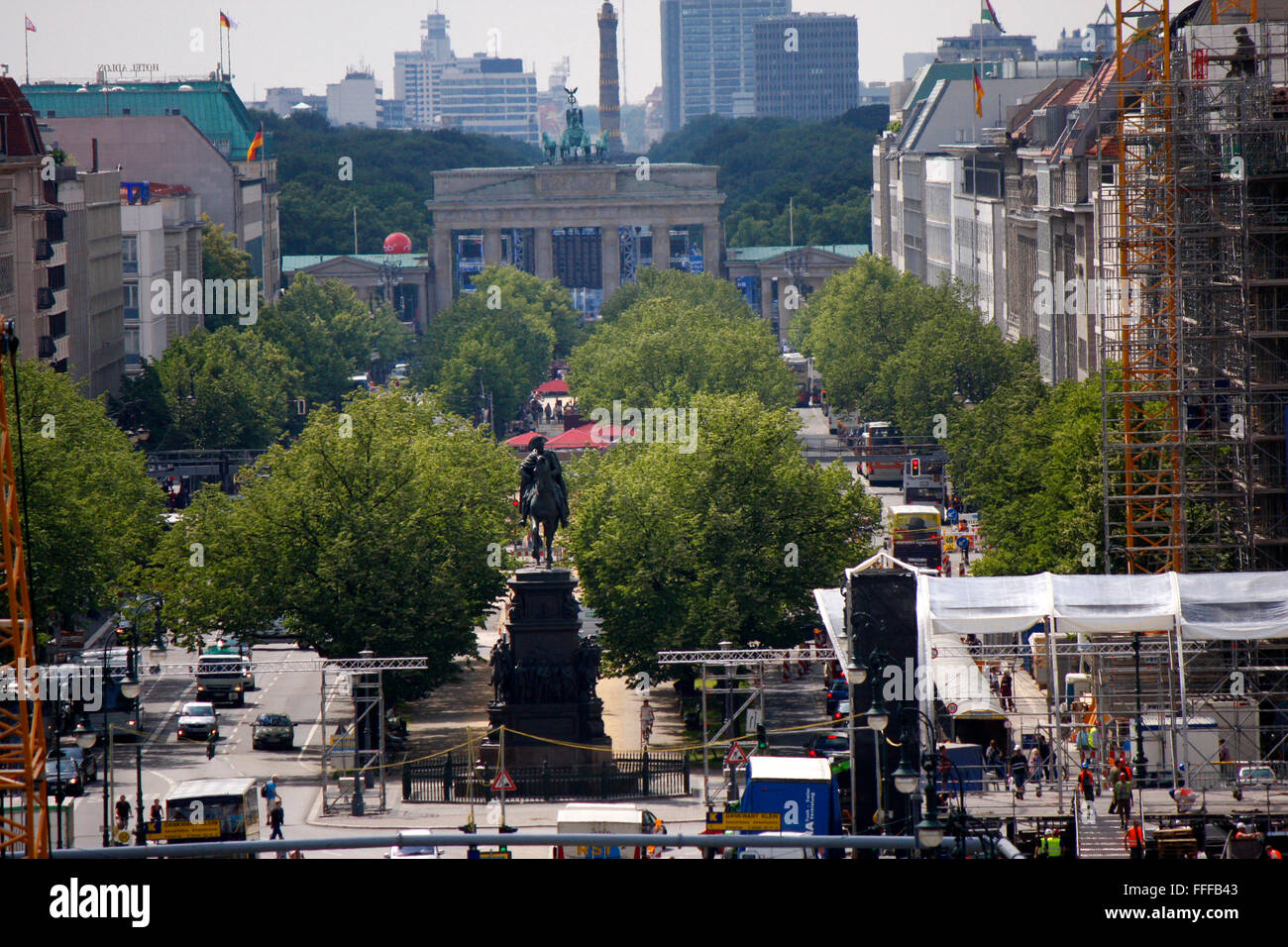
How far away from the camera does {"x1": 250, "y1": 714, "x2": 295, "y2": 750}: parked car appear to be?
167 feet

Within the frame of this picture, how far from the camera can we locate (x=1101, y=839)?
36500mm

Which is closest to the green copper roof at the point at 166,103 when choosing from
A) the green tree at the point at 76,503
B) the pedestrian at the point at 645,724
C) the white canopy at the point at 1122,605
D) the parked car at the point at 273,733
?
the green tree at the point at 76,503

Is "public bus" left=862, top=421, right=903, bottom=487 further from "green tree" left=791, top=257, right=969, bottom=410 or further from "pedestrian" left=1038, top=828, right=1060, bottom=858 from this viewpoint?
"pedestrian" left=1038, top=828, right=1060, bottom=858

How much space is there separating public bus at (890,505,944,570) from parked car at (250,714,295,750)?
89.8 ft

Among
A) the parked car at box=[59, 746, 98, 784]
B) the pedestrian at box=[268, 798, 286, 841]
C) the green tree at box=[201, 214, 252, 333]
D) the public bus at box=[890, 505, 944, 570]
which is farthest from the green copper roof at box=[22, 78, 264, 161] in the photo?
the pedestrian at box=[268, 798, 286, 841]

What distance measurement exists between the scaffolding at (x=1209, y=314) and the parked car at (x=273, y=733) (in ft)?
66.2

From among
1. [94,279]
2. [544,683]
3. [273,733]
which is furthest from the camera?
[94,279]

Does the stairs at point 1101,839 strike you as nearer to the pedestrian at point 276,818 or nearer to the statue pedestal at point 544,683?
the statue pedestal at point 544,683

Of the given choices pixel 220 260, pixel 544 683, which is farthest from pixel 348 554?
pixel 220 260

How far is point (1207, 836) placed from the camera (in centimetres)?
3534

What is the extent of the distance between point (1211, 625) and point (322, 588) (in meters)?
21.1

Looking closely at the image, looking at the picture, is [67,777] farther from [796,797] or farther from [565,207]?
[565,207]

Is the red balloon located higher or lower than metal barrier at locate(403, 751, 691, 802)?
higher

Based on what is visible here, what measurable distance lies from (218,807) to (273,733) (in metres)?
10.7
